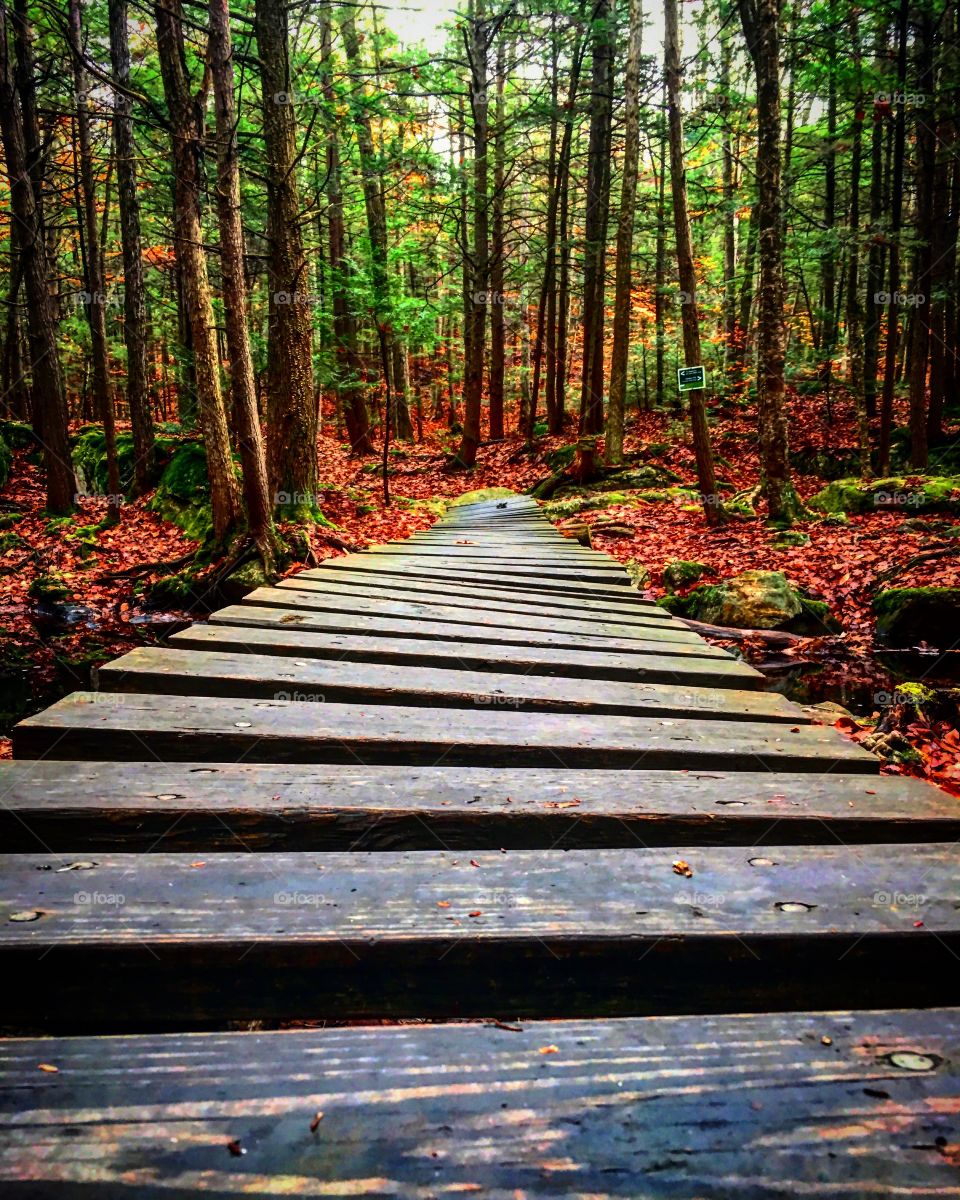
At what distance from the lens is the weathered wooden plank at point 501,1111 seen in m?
A: 0.71

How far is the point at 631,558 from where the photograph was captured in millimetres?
9992

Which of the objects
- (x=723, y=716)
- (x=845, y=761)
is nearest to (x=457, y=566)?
(x=723, y=716)

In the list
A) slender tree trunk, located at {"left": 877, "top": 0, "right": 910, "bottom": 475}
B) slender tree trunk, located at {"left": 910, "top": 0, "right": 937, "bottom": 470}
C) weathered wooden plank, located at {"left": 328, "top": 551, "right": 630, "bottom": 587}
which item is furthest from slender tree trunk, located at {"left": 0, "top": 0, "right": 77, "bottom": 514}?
slender tree trunk, located at {"left": 910, "top": 0, "right": 937, "bottom": 470}

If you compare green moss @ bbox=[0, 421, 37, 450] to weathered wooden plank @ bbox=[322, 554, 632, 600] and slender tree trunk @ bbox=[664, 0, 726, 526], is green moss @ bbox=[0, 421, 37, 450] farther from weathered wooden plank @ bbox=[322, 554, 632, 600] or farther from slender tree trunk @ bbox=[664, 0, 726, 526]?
weathered wooden plank @ bbox=[322, 554, 632, 600]

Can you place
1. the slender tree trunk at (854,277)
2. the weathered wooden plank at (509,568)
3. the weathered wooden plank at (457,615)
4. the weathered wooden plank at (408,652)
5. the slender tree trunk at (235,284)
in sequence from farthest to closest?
the slender tree trunk at (854,277) < the slender tree trunk at (235,284) < the weathered wooden plank at (509,568) < the weathered wooden plank at (457,615) < the weathered wooden plank at (408,652)

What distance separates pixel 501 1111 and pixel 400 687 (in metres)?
1.62

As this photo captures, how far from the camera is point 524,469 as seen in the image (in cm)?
1906

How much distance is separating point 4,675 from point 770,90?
12410mm

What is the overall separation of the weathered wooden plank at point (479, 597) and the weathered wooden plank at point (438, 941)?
108 inches

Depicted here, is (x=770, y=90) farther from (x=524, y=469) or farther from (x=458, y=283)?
(x=458, y=283)

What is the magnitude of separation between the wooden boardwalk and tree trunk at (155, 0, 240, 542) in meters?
8.32

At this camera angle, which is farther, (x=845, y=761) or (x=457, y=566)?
(x=457, y=566)
